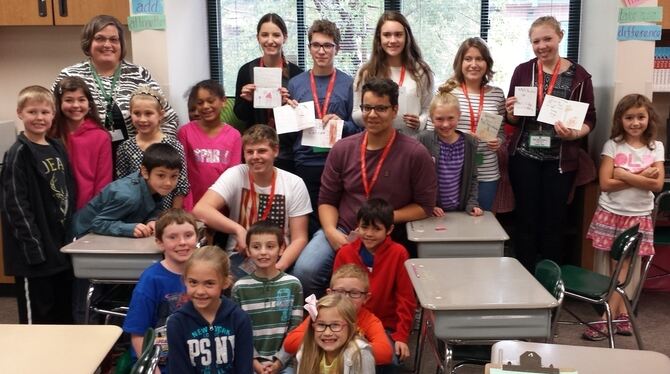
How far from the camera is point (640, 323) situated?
4.00 m

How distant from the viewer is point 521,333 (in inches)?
91.1

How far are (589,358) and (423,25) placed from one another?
11.7ft

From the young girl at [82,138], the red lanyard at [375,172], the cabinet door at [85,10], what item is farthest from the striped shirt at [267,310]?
the cabinet door at [85,10]

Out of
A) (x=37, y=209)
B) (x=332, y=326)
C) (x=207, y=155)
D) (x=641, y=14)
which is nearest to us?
(x=332, y=326)

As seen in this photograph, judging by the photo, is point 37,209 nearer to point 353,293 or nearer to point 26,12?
point 353,293

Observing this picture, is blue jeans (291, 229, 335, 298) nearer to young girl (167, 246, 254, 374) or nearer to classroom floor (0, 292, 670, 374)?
classroom floor (0, 292, 670, 374)

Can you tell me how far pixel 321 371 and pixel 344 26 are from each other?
3219mm

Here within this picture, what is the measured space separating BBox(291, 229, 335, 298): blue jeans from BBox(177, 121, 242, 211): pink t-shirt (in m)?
0.75

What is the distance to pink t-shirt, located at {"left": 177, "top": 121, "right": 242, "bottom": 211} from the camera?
367 centimetres

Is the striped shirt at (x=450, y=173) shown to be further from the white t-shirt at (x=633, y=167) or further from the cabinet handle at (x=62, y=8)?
the cabinet handle at (x=62, y=8)

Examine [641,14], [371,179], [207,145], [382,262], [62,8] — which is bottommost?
[382,262]

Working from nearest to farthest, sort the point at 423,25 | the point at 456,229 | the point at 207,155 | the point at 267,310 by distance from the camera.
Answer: the point at 267,310, the point at 456,229, the point at 207,155, the point at 423,25

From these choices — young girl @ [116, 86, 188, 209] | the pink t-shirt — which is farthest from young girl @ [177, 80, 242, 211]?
young girl @ [116, 86, 188, 209]

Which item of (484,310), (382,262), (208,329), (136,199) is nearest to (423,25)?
(382,262)
